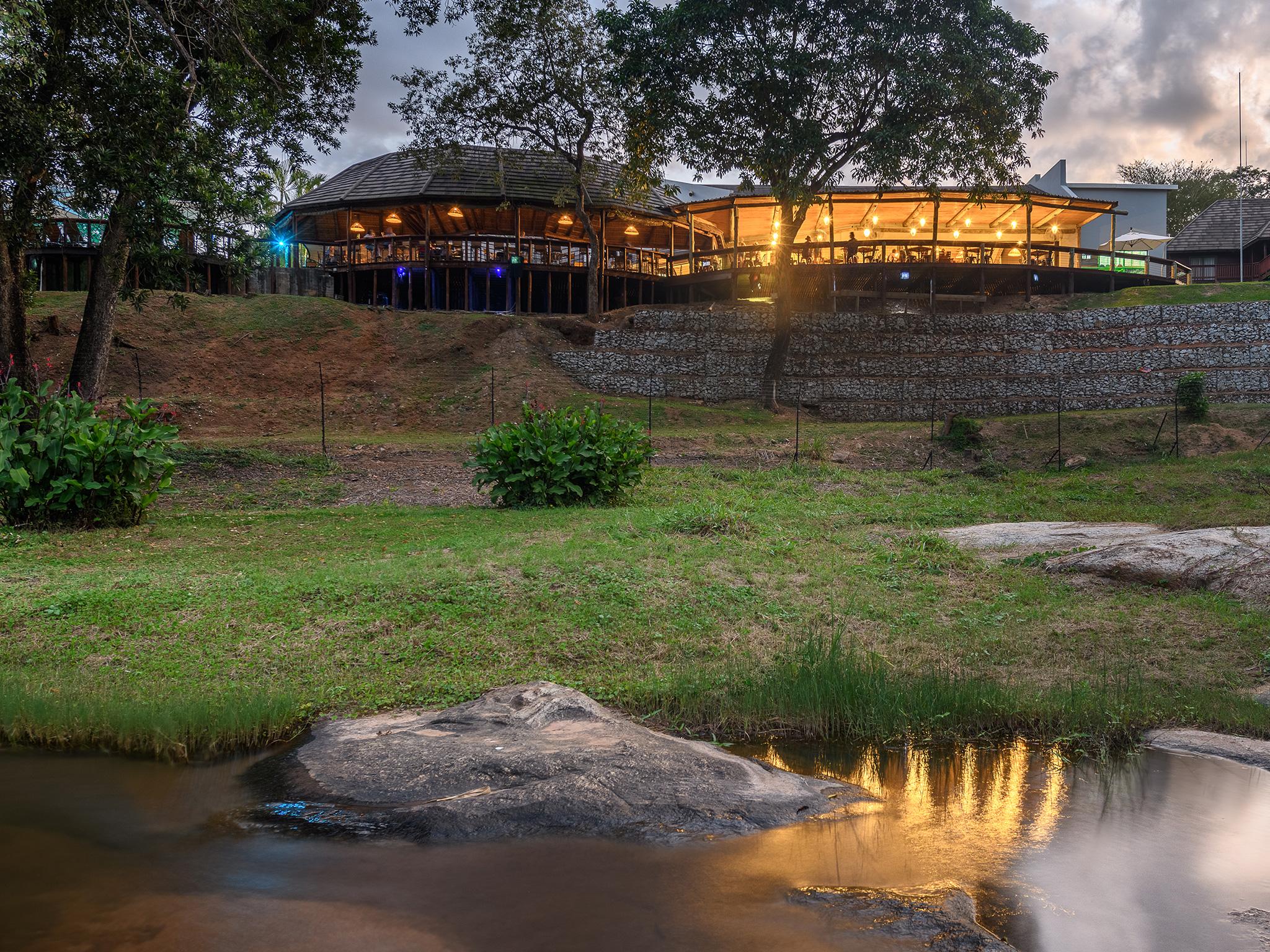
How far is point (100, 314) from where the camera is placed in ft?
60.1

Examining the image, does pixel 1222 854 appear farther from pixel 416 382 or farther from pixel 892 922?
pixel 416 382

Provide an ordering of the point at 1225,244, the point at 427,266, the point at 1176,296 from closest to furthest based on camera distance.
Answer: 1. the point at 1176,296
2. the point at 427,266
3. the point at 1225,244

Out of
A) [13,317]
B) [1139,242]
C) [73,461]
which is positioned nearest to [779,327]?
[13,317]

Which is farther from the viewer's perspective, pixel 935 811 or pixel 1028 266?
pixel 1028 266

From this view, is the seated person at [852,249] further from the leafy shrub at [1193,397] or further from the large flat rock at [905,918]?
the large flat rock at [905,918]

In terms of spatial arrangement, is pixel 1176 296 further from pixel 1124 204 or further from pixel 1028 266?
pixel 1124 204

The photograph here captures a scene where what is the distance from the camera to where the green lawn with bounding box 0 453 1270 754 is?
6609 mm

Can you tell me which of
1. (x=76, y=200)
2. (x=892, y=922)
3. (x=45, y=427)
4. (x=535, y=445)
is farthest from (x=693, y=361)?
(x=892, y=922)

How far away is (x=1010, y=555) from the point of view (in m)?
11.4

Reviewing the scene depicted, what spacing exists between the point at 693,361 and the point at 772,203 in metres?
8.08

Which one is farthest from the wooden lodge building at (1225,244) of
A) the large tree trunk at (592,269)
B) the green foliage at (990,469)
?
the green foliage at (990,469)

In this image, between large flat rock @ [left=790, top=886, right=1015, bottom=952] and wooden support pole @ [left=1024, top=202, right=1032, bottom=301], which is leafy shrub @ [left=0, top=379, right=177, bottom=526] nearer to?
large flat rock @ [left=790, top=886, right=1015, bottom=952]

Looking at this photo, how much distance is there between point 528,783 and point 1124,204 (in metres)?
53.7

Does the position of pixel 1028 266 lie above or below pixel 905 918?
above
